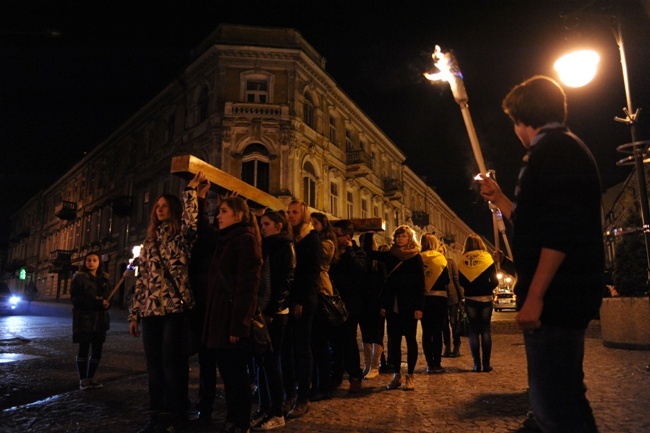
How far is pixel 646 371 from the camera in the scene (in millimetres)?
6035

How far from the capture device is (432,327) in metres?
6.36

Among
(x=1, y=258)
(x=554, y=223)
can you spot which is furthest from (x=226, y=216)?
(x=1, y=258)

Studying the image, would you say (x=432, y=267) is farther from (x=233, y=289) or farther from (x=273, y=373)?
(x=233, y=289)

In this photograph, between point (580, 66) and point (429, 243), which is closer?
point (580, 66)

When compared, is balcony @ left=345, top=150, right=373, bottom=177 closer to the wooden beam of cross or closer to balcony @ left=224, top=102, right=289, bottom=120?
balcony @ left=224, top=102, right=289, bottom=120

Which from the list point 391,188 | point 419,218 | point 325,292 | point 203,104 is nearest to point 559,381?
point 325,292

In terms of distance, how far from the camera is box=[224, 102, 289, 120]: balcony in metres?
22.3

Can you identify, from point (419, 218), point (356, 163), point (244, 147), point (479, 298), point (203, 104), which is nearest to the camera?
point (479, 298)

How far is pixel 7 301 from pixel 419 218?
31095 mm

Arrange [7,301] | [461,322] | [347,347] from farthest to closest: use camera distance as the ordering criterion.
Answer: [7,301] < [461,322] < [347,347]

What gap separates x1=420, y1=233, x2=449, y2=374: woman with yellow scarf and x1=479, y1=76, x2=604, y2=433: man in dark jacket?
4.40 m

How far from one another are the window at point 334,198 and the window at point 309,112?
13.2ft

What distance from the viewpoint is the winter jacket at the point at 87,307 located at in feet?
18.5

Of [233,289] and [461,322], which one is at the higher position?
[233,289]
